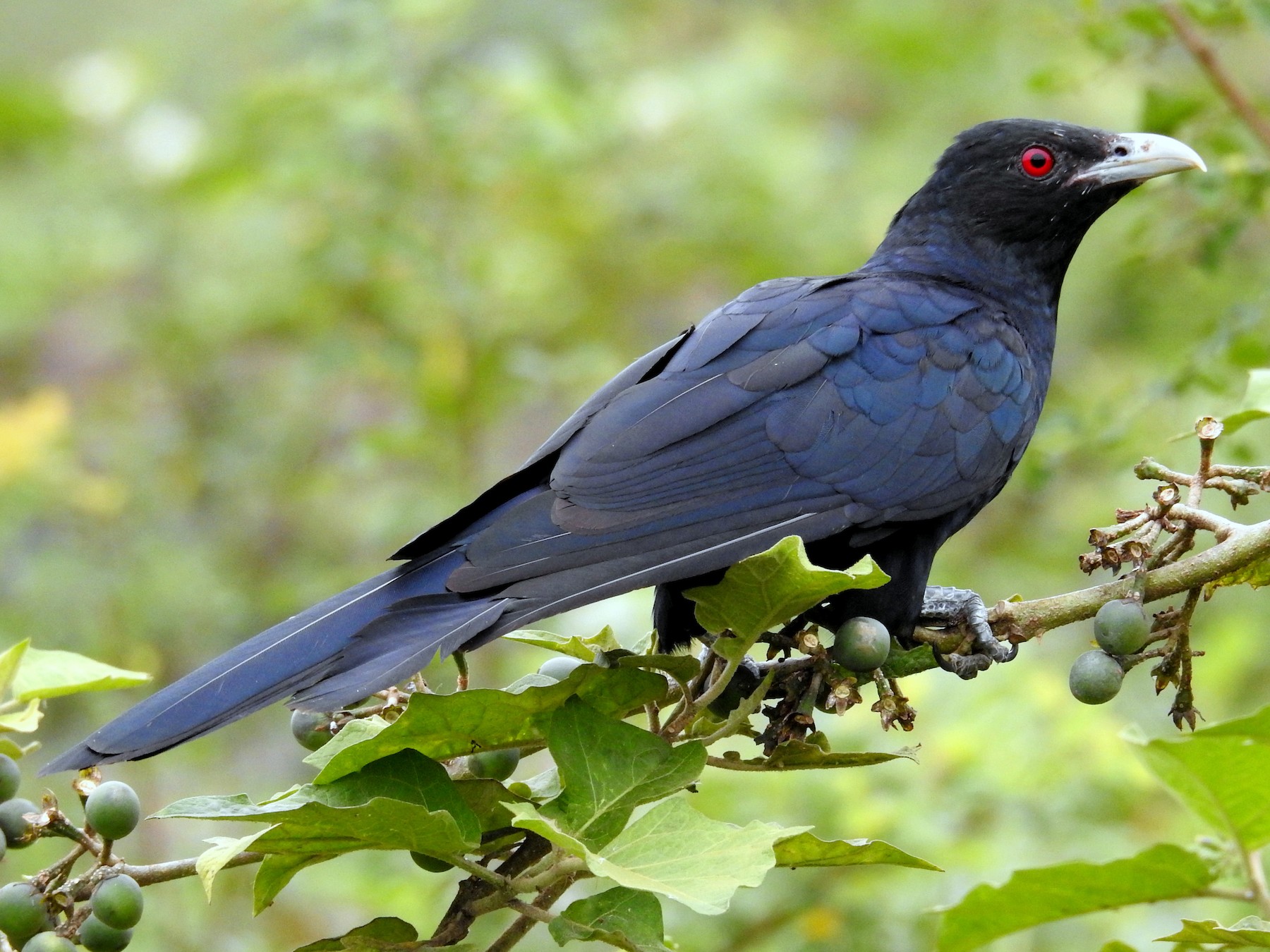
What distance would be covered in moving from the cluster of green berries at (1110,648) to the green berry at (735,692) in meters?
0.56

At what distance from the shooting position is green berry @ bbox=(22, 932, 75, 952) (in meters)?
1.92

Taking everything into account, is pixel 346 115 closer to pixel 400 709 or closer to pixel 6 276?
pixel 6 276

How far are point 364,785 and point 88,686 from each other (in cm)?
57

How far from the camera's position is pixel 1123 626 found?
7.07ft

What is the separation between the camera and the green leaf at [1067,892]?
1564mm

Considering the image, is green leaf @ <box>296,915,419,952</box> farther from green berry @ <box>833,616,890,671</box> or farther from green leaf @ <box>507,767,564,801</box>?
green berry @ <box>833,616,890,671</box>

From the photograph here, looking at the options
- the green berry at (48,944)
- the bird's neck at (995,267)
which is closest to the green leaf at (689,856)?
the green berry at (48,944)

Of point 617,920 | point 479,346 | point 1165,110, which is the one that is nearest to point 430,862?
point 617,920

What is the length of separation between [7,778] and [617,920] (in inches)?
38.9

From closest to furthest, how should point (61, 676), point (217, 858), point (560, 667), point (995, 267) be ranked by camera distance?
point (217, 858)
point (61, 676)
point (560, 667)
point (995, 267)

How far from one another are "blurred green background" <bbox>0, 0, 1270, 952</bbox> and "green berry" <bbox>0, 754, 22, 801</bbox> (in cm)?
198

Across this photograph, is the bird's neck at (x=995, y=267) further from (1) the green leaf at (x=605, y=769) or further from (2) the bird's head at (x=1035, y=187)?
(1) the green leaf at (x=605, y=769)

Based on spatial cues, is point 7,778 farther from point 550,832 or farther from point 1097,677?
point 1097,677

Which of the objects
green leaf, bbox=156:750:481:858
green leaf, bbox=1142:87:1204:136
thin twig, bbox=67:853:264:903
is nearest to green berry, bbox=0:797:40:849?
thin twig, bbox=67:853:264:903
